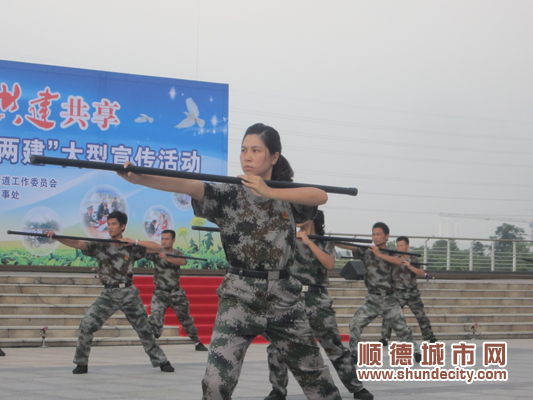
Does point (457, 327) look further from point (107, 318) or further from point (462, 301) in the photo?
point (107, 318)

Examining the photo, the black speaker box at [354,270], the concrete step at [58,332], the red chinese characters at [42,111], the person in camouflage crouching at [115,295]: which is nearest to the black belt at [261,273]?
the person in camouflage crouching at [115,295]

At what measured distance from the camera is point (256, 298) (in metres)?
3.85

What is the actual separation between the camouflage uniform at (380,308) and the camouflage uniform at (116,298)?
232 cm

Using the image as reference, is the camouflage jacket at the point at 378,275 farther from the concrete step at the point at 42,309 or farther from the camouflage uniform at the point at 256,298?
the concrete step at the point at 42,309

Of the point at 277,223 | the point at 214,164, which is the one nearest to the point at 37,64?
the point at 214,164

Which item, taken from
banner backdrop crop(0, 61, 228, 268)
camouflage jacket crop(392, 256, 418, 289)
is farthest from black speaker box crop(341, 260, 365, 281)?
banner backdrop crop(0, 61, 228, 268)

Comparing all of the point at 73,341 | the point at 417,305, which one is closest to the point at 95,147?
the point at 73,341

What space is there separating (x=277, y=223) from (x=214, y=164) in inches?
557

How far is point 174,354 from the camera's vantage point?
11.1m

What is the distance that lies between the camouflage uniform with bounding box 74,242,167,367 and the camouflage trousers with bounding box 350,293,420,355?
2284 mm

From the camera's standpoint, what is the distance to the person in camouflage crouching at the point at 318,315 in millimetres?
5934

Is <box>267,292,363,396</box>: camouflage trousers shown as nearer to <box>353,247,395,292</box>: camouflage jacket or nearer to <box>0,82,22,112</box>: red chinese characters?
<box>353,247,395,292</box>: camouflage jacket

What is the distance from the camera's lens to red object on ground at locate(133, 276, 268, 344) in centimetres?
1404

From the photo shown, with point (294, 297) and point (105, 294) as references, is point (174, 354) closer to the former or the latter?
point (105, 294)
